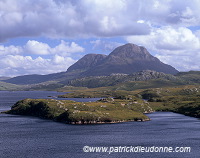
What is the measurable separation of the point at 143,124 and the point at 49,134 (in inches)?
2307

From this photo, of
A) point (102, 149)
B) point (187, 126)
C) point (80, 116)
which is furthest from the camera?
point (80, 116)

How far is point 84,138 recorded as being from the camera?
12900 centimetres

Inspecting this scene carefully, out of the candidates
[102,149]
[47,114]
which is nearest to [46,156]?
[102,149]

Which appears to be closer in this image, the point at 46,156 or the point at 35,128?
the point at 46,156

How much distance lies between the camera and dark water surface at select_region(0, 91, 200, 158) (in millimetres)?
102562

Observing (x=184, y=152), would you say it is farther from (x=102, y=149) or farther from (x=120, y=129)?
(x=120, y=129)

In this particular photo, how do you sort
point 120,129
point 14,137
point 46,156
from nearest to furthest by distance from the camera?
point 46,156, point 14,137, point 120,129

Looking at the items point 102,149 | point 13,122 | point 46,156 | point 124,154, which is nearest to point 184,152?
point 124,154

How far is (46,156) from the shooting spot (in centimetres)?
9844

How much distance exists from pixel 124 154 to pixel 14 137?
56238 mm

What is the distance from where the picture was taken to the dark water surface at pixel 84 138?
103 metres

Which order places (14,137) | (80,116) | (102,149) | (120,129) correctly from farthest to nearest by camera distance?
(80,116), (120,129), (14,137), (102,149)

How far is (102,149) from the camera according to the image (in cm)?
10806

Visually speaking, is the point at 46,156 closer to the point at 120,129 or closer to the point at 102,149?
the point at 102,149
